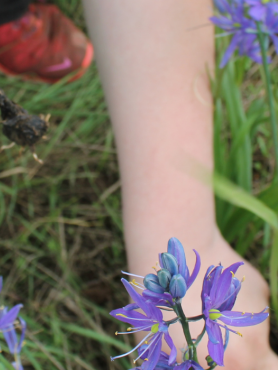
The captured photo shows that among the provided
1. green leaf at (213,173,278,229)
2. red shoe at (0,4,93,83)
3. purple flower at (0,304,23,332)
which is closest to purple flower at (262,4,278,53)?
green leaf at (213,173,278,229)

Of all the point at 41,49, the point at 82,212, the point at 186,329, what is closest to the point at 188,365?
the point at 186,329

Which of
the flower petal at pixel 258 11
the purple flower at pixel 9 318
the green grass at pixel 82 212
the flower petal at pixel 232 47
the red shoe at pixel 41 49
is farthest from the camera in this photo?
the red shoe at pixel 41 49

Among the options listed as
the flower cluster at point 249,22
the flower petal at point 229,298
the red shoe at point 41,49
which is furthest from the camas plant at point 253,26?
the red shoe at point 41,49

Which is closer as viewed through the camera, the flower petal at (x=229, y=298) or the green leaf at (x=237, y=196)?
the flower petal at (x=229, y=298)

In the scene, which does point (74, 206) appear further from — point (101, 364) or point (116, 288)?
point (101, 364)

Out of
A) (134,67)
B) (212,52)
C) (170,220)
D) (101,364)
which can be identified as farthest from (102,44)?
(101,364)

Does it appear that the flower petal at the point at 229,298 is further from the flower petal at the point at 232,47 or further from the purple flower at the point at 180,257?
the flower petal at the point at 232,47

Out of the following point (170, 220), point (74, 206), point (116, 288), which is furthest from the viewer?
point (74, 206)
